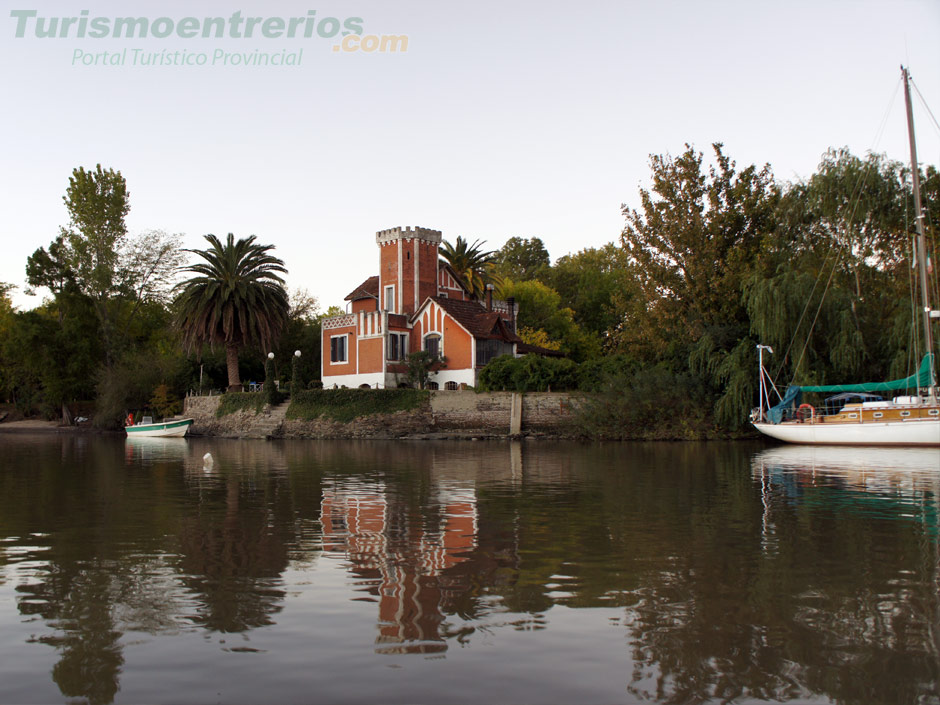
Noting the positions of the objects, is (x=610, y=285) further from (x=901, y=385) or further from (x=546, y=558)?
(x=546, y=558)

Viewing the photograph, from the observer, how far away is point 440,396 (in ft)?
161

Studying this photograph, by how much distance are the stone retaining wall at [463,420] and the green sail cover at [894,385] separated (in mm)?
13922

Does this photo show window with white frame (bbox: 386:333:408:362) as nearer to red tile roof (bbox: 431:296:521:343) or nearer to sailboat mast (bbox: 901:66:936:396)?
red tile roof (bbox: 431:296:521:343)

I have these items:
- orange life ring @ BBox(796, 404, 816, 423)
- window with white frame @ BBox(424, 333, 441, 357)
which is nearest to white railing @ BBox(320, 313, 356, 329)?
window with white frame @ BBox(424, 333, 441, 357)

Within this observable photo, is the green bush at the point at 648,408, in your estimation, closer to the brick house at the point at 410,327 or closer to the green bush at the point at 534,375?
the green bush at the point at 534,375

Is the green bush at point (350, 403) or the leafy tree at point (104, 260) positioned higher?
the leafy tree at point (104, 260)

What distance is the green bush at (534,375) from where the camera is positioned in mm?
47375

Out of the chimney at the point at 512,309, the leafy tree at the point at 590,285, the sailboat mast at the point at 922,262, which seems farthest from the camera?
the leafy tree at the point at 590,285

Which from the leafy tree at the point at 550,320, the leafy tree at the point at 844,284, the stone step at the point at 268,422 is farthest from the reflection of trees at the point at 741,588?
the leafy tree at the point at 550,320

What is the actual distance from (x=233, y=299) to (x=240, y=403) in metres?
7.44

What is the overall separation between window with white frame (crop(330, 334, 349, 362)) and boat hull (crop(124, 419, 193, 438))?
11.0m

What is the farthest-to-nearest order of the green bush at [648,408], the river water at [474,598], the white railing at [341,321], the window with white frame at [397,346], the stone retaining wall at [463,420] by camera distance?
the white railing at [341,321] < the window with white frame at [397,346] < the stone retaining wall at [463,420] < the green bush at [648,408] < the river water at [474,598]

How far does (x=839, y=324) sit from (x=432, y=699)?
120 ft

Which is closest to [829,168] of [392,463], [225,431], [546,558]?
[392,463]
